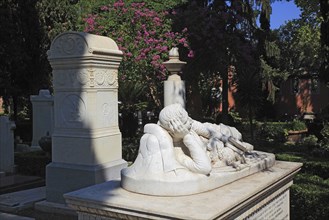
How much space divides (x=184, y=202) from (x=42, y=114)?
10112 millimetres

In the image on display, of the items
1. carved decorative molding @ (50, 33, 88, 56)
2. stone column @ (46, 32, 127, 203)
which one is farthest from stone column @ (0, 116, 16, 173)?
carved decorative molding @ (50, 33, 88, 56)

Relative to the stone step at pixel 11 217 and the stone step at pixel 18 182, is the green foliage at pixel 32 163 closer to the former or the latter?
the stone step at pixel 18 182

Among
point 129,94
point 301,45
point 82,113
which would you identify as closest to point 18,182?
point 82,113

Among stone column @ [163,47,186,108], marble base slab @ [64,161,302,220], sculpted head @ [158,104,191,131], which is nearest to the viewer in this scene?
marble base slab @ [64,161,302,220]

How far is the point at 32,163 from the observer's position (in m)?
9.85

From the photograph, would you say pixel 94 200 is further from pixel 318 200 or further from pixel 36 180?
pixel 36 180

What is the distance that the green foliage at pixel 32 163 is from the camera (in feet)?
31.6

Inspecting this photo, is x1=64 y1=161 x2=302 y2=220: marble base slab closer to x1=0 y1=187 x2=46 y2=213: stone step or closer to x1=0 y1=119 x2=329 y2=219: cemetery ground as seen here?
x1=0 y1=119 x2=329 y2=219: cemetery ground

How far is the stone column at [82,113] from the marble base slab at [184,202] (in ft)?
8.53

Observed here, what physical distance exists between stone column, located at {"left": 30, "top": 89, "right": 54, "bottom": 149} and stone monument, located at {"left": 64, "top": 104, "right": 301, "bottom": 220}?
8811 mm

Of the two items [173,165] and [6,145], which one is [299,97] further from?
[173,165]

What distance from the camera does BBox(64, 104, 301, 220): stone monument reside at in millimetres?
3201

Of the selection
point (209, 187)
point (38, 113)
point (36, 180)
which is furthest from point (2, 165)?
point (209, 187)

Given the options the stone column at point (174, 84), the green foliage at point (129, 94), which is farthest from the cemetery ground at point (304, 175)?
the stone column at point (174, 84)
